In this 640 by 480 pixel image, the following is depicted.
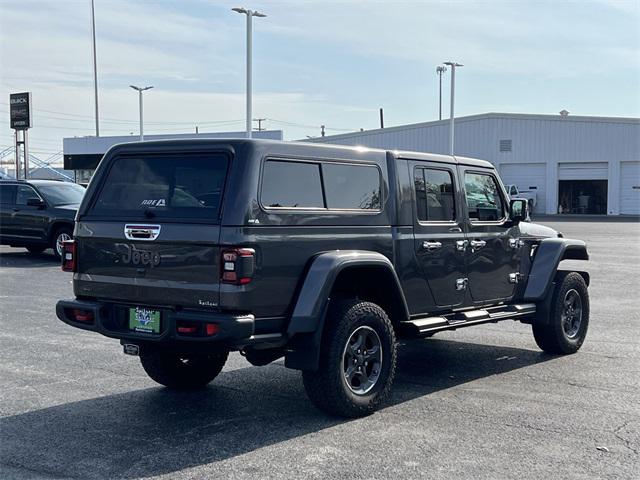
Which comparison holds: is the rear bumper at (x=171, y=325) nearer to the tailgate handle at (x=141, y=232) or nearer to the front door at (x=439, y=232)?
the tailgate handle at (x=141, y=232)

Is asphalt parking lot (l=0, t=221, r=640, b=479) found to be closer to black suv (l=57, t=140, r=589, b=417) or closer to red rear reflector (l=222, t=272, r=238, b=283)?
black suv (l=57, t=140, r=589, b=417)

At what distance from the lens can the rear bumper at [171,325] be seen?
548cm

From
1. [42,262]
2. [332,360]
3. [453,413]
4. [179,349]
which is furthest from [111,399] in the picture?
[42,262]

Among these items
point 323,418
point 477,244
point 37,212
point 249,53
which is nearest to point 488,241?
point 477,244

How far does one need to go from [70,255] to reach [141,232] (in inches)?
33.1

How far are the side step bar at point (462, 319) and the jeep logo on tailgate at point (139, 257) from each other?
2160 mm

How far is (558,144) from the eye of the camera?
154 ft

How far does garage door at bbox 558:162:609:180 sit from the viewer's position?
46094 millimetres

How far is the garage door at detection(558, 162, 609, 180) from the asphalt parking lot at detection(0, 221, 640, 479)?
39.0m

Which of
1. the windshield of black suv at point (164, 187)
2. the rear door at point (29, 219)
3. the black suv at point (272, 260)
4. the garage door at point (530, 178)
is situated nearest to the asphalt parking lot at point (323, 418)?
the black suv at point (272, 260)

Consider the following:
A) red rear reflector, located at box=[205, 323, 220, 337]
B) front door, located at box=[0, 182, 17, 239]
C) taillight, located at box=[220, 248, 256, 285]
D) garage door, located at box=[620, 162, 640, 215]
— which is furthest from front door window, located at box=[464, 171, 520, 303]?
garage door, located at box=[620, 162, 640, 215]

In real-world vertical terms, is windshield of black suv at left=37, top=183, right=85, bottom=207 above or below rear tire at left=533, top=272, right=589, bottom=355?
above

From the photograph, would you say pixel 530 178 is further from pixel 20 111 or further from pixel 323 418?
pixel 323 418

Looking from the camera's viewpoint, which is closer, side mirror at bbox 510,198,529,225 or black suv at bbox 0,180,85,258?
side mirror at bbox 510,198,529,225
